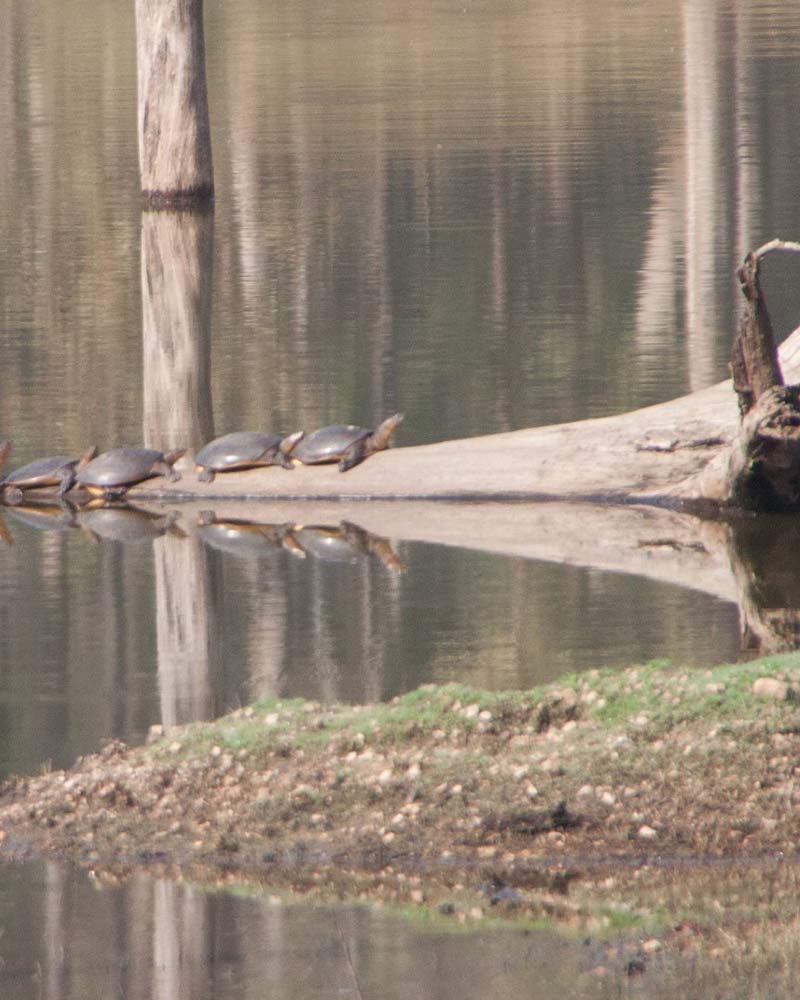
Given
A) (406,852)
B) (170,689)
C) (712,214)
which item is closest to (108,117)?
(712,214)

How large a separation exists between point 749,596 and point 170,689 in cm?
277

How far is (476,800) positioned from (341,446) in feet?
18.1

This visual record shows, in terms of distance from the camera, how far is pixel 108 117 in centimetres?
3394

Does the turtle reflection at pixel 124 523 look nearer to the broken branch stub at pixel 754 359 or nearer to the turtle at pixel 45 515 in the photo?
the turtle at pixel 45 515

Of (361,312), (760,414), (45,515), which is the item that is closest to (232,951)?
(760,414)

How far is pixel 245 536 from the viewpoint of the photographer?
11328 millimetres

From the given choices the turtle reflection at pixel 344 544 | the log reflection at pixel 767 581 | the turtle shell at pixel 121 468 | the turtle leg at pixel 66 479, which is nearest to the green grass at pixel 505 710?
the log reflection at pixel 767 581

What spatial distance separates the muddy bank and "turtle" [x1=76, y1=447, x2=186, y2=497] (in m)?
4.93

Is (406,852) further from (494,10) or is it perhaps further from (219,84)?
(494,10)

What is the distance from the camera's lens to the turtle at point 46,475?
40.5 ft

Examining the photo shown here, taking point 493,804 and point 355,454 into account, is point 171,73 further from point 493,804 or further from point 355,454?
point 493,804

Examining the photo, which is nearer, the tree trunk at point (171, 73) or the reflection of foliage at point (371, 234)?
the reflection of foliage at point (371, 234)

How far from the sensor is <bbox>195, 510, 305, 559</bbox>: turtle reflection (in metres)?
11.0

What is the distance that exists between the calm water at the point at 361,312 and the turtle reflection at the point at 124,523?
5 centimetres
